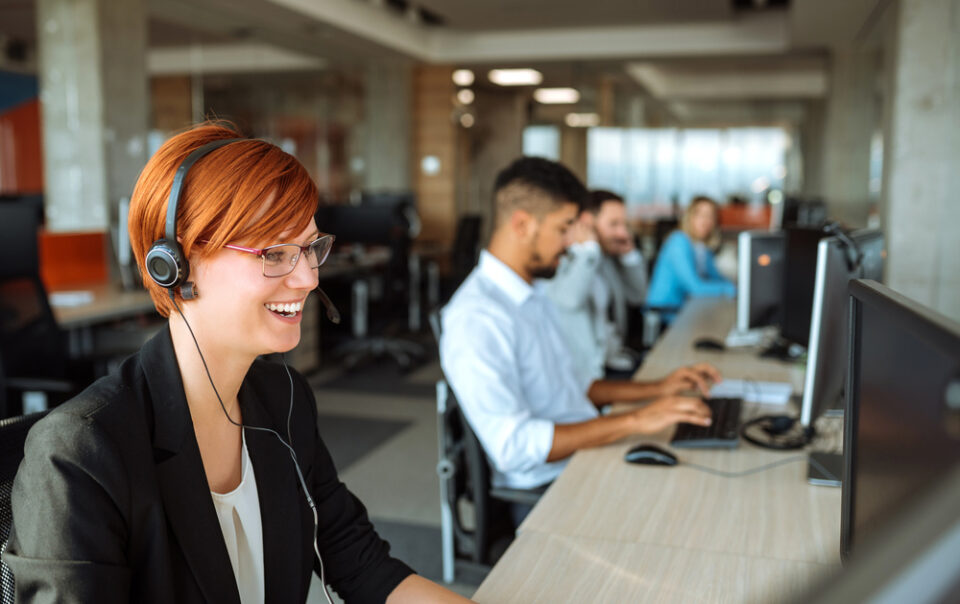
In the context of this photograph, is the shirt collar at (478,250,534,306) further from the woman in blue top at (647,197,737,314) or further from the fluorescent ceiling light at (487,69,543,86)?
the fluorescent ceiling light at (487,69,543,86)

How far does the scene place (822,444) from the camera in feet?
6.97

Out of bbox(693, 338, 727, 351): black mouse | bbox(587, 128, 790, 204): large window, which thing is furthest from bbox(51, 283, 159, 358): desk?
bbox(587, 128, 790, 204): large window

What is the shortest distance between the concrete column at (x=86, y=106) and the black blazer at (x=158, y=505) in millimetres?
5593

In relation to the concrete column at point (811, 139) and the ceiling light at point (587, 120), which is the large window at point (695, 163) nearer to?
the concrete column at point (811, 139)

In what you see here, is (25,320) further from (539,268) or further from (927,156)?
(927,156)

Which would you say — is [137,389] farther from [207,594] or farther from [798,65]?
[798,65]

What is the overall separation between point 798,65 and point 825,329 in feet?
40.9

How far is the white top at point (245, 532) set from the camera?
1.16m

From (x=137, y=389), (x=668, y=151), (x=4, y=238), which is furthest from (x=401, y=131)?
(x=137, y=389)

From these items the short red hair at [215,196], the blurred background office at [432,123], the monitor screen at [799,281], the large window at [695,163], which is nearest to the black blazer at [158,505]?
the short red hair at [215,196]

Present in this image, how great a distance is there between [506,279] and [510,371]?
0.29 metres

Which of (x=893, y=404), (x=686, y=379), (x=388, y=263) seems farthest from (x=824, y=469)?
(x=388, y=263)

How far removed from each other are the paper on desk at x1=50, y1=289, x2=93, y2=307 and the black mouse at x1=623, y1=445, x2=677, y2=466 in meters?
3.39

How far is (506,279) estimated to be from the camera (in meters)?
2.32
